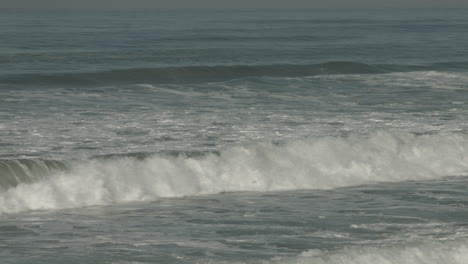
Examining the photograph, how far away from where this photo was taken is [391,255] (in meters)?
9.61

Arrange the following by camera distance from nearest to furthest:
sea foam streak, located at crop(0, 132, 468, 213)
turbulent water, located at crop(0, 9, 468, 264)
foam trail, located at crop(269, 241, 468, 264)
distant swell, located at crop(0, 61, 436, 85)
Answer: foam trail, located at crop(269, 241, 468, 264), turbulent water, located at crop(0, 9, 468, 264), sea foam streak, located at crop(0, 132, 468, 213), distant swell, located at crop(0, 61, 436, 85)

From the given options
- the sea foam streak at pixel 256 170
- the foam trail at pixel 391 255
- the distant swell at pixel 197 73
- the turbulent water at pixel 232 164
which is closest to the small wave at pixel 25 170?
the turbulent water at pixel 232 164

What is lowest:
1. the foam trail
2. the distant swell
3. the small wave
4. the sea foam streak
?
the foam trail

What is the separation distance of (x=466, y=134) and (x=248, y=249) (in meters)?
9.01

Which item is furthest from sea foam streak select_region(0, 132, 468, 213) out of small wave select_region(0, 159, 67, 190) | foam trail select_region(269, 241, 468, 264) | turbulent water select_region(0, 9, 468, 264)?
foam trail select_region(269, 241, 468, 264)

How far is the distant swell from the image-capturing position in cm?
2569

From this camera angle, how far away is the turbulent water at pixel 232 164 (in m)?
10.3

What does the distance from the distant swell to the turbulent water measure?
0.27ft

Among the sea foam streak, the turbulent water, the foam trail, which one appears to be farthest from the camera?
the sea foam streak

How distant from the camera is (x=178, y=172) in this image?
47.7 ft

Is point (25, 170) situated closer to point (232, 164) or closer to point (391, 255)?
point (232, 164)

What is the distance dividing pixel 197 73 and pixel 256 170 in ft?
43.5

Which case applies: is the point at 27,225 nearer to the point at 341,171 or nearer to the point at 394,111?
the point at 341,171

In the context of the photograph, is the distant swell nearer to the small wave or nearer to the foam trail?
the small wave
